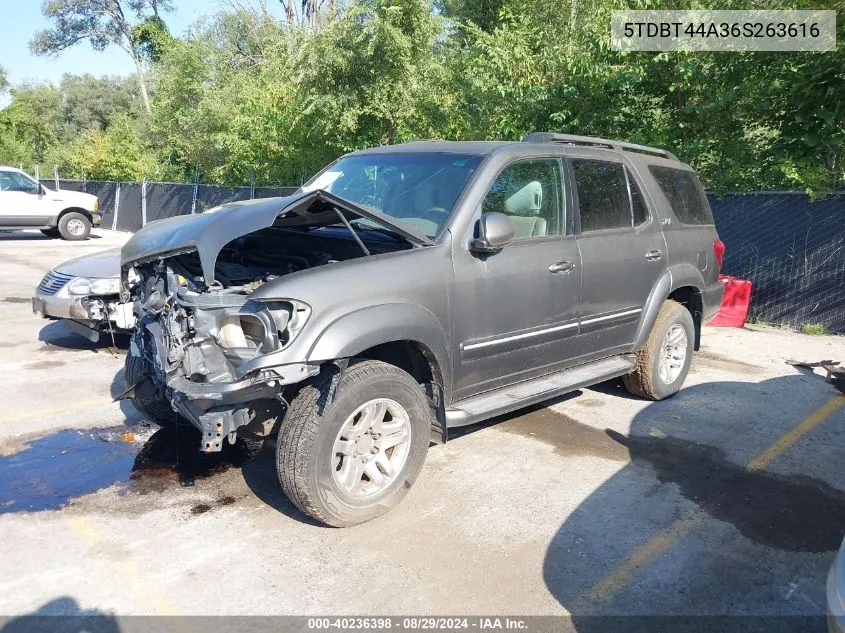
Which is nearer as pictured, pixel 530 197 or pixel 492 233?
pixel 492 233

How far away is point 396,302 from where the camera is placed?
3.70 meters

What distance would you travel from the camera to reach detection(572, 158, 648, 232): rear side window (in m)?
4.97

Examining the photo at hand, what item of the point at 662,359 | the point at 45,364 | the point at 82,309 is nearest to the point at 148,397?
the point at 82,309

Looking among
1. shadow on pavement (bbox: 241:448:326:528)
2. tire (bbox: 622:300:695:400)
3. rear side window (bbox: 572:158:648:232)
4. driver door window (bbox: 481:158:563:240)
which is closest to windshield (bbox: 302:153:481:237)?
driver door window (bbox: 481:158:563:240)

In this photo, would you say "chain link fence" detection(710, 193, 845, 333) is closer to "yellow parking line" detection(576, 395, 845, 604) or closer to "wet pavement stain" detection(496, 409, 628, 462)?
"yellow parking line" detection(576, 395, 845, 604)

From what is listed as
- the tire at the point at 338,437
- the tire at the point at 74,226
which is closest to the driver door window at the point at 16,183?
the tire at the point at 74,226

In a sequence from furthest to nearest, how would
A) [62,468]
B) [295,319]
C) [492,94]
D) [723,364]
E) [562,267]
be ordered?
[492,94]
[723,364]
[562,267]
[62,468]
[295,319]

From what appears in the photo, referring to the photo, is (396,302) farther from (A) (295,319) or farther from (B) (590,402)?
(B) (590,402)

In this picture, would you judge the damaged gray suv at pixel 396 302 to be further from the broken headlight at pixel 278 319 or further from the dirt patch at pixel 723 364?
the dirt patch at pixel 723 364

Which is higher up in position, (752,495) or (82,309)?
(82,309)

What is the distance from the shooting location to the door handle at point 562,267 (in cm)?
457

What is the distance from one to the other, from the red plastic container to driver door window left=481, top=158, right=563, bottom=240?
5.40m

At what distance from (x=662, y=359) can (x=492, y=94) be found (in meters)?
6.76

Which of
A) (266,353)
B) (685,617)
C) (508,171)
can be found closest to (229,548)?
(266,353)
